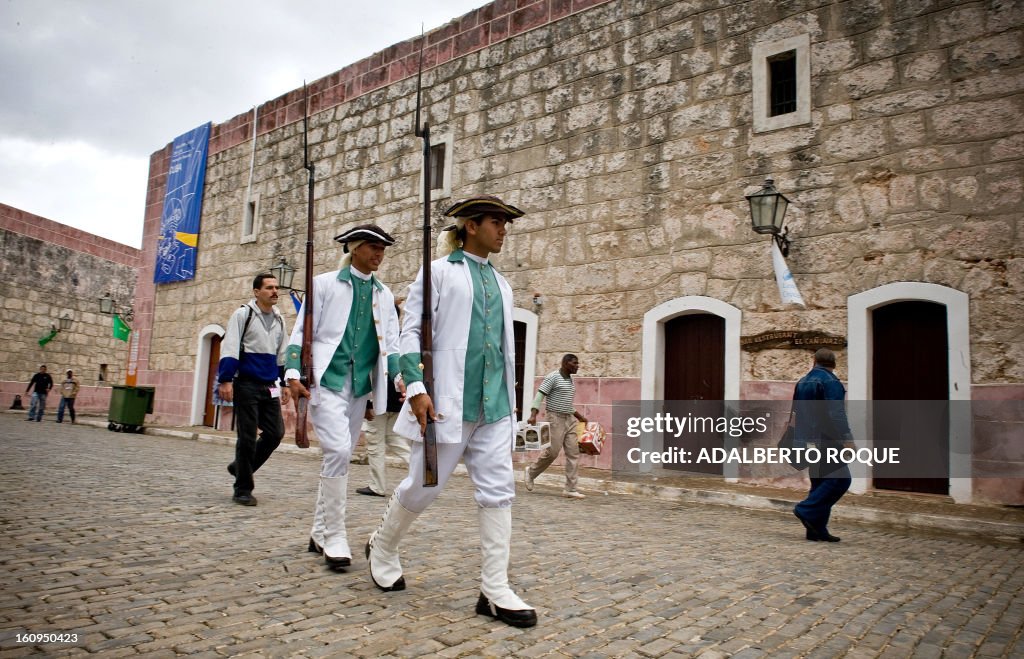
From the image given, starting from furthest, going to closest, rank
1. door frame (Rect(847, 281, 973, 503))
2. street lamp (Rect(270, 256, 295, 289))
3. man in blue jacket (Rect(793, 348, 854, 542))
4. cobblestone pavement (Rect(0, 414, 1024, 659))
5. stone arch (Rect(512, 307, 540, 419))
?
street lamp (Rect(270, 256, 295, 289))
stone arch (Rect(512, 307, 540, 419))
door frame (Rect(847, 281, 973, 503))
man in blue jacket (Rect(793, 348, 854, 542))
cobblestone pavement (Rect(0, 414, 1024, 659))

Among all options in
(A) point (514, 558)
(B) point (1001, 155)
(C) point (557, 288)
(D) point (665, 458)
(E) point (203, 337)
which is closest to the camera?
(A) point (514, 558)

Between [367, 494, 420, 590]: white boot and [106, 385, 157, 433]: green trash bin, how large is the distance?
1495 centimetres

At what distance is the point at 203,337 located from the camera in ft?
56.7

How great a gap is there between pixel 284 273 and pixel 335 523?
1188 centimetres

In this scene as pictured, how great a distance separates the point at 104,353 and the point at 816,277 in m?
25.4

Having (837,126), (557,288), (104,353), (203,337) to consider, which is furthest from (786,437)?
(104,353)

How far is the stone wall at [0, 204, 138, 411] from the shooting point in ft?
74.3

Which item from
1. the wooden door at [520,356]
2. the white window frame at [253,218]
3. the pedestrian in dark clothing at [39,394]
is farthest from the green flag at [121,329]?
the wooden door at [520,356]

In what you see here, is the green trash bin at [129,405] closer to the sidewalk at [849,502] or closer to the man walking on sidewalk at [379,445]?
the sidewalk at [849,502]

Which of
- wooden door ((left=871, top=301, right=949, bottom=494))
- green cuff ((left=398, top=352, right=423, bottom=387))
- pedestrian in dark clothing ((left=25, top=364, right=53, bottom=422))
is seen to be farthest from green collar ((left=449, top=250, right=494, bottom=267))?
pedestrian in dark clothing ((left=25, top=364, right=53, bottom=422))

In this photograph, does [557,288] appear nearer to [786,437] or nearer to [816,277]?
[816,277]

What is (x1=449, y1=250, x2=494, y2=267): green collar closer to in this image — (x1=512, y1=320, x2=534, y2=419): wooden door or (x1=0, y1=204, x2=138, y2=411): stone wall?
(x1=512, y1=320, x2=534, y2=419): wooden door

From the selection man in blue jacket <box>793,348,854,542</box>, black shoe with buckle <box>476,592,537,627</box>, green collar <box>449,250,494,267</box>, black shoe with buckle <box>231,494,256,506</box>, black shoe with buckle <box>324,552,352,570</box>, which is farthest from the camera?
man in blue jacket <box>793,348,854,542</box>

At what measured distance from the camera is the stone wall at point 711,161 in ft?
25.3
